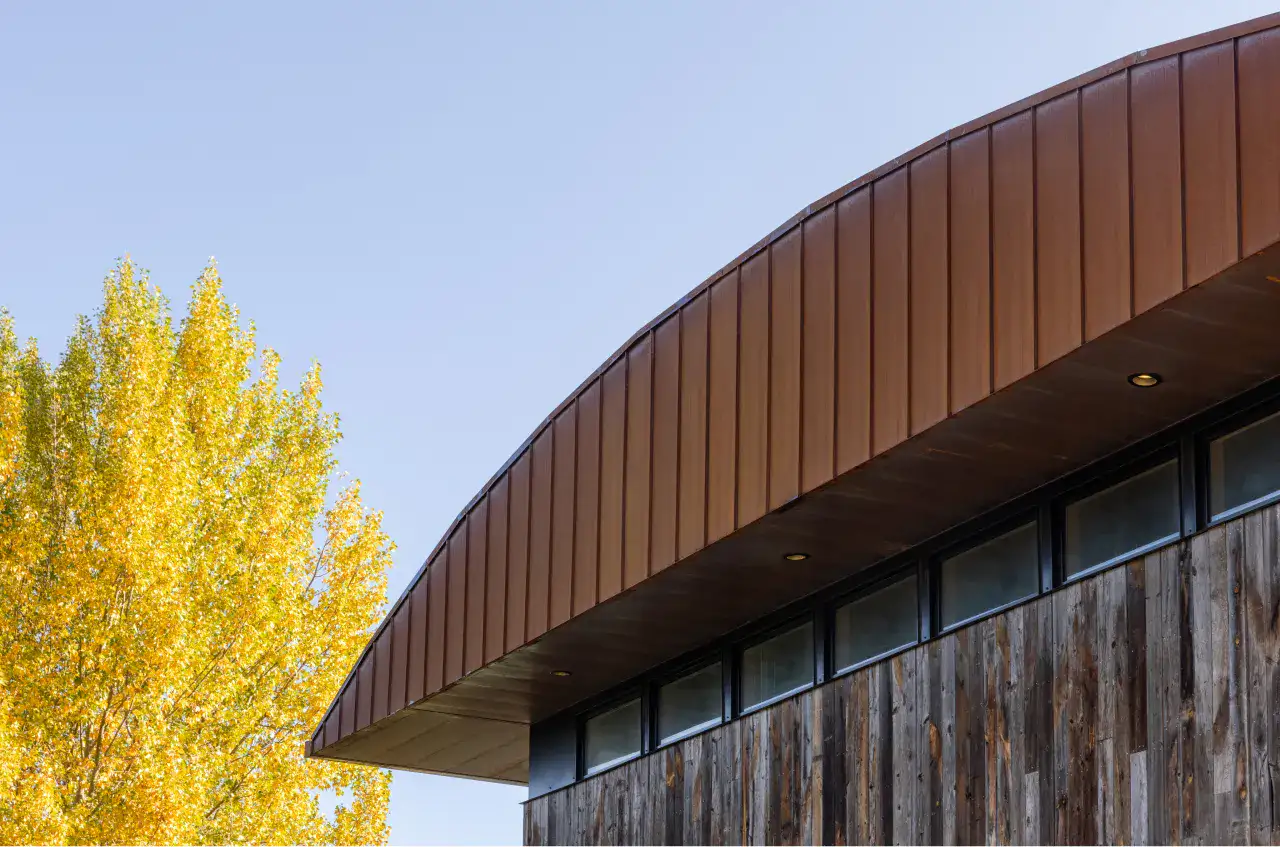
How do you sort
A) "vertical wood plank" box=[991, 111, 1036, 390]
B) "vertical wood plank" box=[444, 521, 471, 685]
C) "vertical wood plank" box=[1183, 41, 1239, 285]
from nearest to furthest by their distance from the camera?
"vertical wood plank" box=[1183, 41, 1239, 285] → "vertical wood plank" box=[991, 111, 1036, 390] → "vertical wood plank" box=[444, 521, 471, 685]

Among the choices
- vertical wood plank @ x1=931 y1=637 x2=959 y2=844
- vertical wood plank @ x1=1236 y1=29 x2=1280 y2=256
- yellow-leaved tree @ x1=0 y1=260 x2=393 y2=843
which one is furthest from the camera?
yellow-leaved tree @ x1=0 y1=260 x2=393 y2=843

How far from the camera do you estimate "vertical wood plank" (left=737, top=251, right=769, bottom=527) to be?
9.84 meters

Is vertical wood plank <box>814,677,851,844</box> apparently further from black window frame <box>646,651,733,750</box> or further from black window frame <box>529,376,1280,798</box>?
black window frame <box>646,651,733,750</box>

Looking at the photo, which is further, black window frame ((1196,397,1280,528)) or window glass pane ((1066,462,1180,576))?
window glass pane ((1066,462,1180,576))

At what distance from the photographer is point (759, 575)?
10.9 metres

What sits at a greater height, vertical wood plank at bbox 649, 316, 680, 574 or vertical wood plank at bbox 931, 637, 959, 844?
vertical wood plank at bbox 649, 316, 680, 574

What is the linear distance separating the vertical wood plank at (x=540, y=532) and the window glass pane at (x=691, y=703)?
129 cm

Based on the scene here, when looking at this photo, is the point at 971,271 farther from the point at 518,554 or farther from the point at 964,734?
the point at 518,554

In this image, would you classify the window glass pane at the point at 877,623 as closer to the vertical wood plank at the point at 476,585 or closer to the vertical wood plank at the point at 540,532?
the vertical wood plank at the point at 540,532

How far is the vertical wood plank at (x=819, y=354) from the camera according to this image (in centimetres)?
929

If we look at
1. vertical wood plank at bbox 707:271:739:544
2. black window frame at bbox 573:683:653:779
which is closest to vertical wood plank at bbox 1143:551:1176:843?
vertical wood plank at bbox 707:271:739:544

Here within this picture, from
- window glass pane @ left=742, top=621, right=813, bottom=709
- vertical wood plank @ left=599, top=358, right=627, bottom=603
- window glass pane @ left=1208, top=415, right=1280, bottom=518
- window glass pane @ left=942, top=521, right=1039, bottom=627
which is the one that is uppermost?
vertical wood plank @ left=599, top=358, right=627, bottom=603

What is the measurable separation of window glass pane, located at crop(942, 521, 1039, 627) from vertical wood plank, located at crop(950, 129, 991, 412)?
1383mm

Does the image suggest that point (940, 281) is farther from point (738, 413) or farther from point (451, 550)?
point (451, 550)
